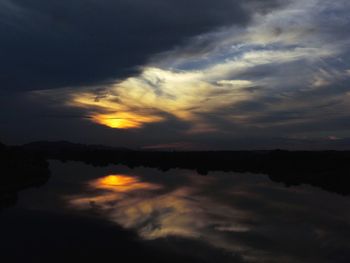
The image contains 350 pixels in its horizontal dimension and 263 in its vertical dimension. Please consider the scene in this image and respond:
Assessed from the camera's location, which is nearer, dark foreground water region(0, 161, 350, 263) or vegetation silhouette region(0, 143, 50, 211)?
dark foreground water region(0, 161, 350, 263)

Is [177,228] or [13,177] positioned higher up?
[13,177]

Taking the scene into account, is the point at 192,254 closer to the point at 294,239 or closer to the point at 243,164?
the point at 294,239

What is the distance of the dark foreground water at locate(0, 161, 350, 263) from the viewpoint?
2719 centimetres

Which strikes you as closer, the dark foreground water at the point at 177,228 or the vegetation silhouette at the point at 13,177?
the dark foreground water at the point at 177,228

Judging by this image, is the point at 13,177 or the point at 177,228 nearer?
the point at 177,228

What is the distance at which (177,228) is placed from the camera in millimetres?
35500

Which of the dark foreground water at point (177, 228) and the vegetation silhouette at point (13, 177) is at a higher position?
the vegetation silhouette at point (13, 177)

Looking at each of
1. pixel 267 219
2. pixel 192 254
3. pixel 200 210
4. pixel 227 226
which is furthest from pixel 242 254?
pixel 200 210

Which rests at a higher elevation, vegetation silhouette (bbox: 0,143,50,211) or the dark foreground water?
vegetation silhouette (bbox: 0,143,50,211)

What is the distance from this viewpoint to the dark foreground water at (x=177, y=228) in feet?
89.2

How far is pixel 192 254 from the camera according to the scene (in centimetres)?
2691

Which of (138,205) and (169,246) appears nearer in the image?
(169,246)

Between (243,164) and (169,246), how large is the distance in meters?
121

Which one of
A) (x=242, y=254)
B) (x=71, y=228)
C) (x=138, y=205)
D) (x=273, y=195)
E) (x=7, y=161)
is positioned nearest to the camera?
(x=242, y=254)
